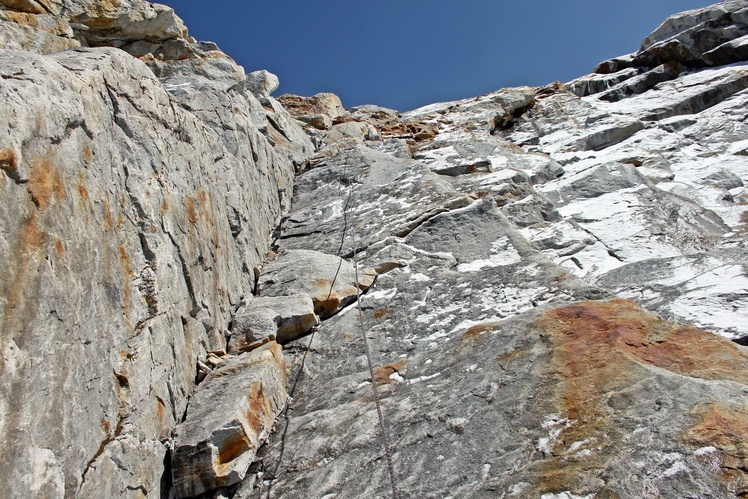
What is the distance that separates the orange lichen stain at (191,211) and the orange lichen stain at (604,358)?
16.1ft

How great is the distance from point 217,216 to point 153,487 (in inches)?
180

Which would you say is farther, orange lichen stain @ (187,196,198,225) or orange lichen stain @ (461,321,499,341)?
orange lichen stain @ (187,196,198,225)

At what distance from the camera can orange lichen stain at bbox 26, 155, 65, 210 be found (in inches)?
174

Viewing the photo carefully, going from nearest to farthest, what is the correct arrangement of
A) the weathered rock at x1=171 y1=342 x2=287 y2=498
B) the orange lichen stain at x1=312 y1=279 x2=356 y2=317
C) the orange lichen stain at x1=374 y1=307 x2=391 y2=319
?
the weathered rock at x1=171 y1=342 x2=287 y2=498
the orange lichen stain at x1=374 y1=307 x2=391 y2=319
the orange lichen stain at x1=312 y1=279 x2=356 y2=317

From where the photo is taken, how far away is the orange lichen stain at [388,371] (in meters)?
6.71

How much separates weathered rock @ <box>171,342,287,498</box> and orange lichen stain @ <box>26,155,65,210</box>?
2.74 m

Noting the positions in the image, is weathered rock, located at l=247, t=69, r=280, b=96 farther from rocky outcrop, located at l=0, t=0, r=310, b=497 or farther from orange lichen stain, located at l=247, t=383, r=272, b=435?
orange lichen stain, located at l=247, t=383, r=272, b=435

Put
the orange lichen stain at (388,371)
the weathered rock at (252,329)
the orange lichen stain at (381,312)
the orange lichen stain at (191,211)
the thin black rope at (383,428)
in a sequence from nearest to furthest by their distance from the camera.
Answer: the thin black rope at (383,428), the orange lichen stain at (388,371), the orange lichen stain at (191,211), the weathered rock at (252,329), the orange lichen stain at (381,312)

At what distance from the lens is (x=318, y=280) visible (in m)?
9.16

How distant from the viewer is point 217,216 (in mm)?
8859

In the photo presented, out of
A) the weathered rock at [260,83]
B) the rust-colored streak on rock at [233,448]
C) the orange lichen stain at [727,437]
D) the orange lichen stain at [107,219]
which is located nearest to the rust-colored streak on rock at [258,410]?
the rust-colored streak on rock at [233,448]

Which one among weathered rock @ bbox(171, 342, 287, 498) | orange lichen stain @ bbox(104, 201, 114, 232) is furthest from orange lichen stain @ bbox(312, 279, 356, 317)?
orange lichen stain @ bbox(104, 201, 114, 232)

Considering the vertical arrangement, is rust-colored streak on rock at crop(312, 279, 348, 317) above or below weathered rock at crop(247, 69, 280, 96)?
below

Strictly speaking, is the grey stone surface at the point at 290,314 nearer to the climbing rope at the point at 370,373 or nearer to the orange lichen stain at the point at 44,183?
Answer: the climbing rope at the point at 370,373
